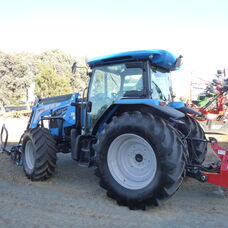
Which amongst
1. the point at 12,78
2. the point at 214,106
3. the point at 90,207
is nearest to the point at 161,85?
the point at 90,207

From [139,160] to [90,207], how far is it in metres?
0.97

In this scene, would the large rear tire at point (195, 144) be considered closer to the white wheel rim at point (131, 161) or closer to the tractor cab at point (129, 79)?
the tractor cab at point (129, 79)

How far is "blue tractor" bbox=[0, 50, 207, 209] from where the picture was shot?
342cm

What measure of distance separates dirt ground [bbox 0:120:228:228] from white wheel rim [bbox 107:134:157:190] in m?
0.39

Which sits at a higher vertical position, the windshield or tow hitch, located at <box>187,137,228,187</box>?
the windshield

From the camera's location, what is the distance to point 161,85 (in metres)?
4.59

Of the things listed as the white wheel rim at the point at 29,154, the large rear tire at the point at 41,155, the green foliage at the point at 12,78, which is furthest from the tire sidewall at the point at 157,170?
the green foliage at the point at 12,78

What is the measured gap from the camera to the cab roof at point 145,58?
3973 mm

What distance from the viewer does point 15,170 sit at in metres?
5.86

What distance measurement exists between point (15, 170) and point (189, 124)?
A: 3.90m

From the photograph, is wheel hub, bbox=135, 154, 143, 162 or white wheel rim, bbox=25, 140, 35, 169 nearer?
wheel hub, bbox=135, 154, 143, 162

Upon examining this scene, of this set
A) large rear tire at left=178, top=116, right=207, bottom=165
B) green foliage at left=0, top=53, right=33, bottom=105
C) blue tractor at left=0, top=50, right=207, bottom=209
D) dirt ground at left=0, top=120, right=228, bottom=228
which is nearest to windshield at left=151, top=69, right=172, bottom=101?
blue tractor at left=0, top=50, right=207, bottom=209

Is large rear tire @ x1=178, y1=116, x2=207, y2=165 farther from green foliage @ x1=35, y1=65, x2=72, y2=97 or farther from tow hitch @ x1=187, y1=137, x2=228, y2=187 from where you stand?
green foliage @ x1=35, y1=65, x2=72, y2=97

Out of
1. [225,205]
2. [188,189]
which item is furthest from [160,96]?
[225,205]
